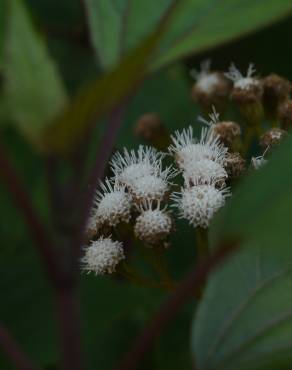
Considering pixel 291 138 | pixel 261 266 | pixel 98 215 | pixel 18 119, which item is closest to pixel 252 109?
pixel 98 215

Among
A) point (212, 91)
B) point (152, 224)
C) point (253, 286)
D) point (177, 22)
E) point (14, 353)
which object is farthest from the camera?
point (212, 91)

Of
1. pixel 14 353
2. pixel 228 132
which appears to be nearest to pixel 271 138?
pixel 228 132

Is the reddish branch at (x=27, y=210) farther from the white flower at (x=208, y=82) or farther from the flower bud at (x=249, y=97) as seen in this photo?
the white flower at (x=208, y=82)

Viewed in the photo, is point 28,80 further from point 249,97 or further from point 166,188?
point 249,97

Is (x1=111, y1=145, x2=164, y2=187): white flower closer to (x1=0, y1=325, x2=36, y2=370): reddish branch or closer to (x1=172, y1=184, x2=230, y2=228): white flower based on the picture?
(x1=172, y1=184, x2=230, y2=228): white flower

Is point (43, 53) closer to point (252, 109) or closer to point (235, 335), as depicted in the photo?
point (235, 335)
